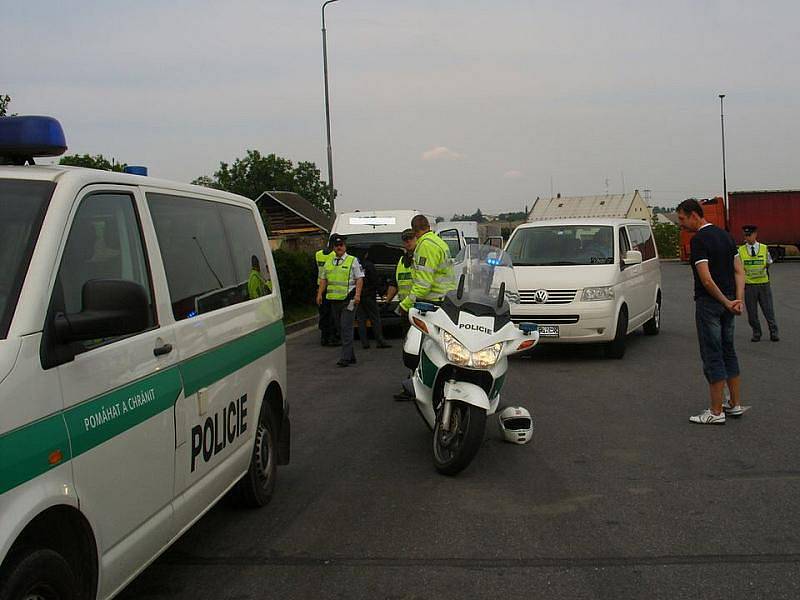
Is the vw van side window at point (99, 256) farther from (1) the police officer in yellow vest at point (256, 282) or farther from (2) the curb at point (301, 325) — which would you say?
(2) the curb at point (301, 325)

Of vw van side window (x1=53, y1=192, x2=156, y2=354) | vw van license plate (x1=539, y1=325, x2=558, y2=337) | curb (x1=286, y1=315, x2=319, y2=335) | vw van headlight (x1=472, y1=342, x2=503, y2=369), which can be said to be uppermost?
vw van side window (x1=53, y1=192, x2=156, y2=354)

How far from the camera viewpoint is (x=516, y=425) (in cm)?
734

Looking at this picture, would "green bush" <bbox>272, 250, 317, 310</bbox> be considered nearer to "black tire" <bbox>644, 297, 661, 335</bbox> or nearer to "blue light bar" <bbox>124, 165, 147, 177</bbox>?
"black tire" <bbox>644, 297, 661, 335</bbox>

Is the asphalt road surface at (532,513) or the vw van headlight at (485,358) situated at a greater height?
the vw van headlight at (485,358)

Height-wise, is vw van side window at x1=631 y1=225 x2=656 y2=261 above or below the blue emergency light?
below

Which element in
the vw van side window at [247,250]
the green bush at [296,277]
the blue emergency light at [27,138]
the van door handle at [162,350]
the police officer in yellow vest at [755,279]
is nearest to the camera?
the blue emergency light at [27,138]

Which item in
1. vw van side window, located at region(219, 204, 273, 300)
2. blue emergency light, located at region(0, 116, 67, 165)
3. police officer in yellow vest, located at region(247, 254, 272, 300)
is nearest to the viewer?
blue emergency light, located at region(0, 116, 67, 165)

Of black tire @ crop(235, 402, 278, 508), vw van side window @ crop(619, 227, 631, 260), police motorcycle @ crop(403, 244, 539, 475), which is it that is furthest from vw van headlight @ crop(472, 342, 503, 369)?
vw van side window @ crop(619, 227, 631, 260)

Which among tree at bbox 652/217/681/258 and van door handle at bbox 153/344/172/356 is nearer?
van door handle at bbox 153/344/172/356

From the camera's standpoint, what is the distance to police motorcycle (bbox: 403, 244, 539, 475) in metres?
6.42

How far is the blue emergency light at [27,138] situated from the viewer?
377 cm

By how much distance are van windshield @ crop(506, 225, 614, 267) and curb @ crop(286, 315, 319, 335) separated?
19.6ft

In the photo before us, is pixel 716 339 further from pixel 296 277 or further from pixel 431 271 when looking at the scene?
pixel 296 277

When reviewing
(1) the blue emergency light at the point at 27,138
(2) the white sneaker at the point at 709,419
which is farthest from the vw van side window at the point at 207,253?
(2) the white sneaker at the point at 709,419
